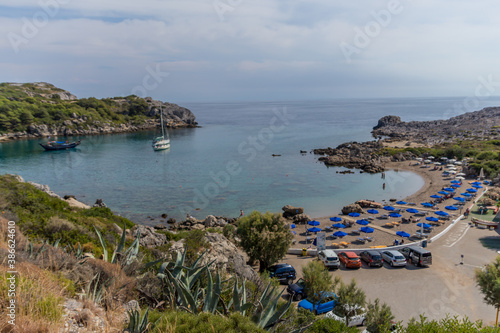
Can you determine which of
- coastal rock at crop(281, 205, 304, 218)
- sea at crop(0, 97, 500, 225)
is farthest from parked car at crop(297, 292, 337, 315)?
sea at crop(0, 97, 500, 225)

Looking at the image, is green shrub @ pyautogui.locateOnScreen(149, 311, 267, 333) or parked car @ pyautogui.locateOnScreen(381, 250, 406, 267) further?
parked car @ pyautogui.locateOnScreen(381, 250, 406, 267)

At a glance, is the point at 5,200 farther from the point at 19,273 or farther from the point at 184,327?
the point at 184,327

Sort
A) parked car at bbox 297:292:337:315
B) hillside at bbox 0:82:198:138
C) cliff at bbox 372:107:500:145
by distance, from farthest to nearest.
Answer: hillside at bbox 0:82:198:138
cliff at bbox 372:107:500:145
parked car at bbox 297:292:337:315

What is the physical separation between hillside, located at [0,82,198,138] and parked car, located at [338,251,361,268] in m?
85.7

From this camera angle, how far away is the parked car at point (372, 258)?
16.4 meters

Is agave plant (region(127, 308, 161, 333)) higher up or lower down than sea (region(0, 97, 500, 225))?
higher up

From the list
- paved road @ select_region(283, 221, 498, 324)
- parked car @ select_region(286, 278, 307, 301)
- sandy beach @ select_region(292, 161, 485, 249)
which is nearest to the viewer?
paved road @ select_region(283, 221, 498, 324)

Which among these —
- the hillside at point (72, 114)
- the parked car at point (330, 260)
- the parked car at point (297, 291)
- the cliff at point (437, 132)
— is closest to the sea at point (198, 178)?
the hillside at point (72, 114)

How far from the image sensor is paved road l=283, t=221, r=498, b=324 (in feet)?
40.1

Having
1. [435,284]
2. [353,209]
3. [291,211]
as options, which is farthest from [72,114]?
[435,284]

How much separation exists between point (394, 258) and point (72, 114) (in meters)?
96.3

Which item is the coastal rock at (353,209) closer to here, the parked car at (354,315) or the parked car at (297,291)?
the parked car at (297,291)

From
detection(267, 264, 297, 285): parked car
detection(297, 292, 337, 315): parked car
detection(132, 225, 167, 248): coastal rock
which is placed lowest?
detection(267, 264, 297, 285): parked car

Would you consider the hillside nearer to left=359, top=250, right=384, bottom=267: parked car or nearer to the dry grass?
left=359, top=250, right=384, bottom=267: parked car
